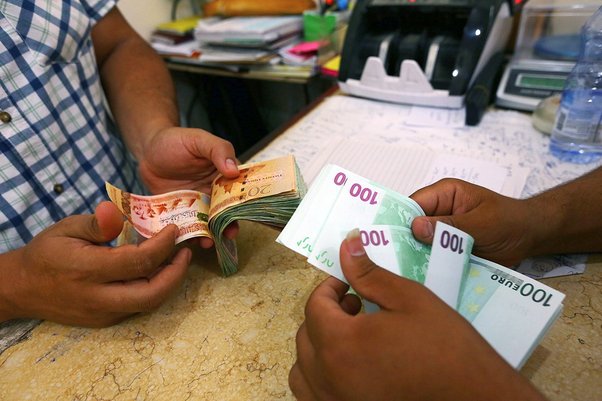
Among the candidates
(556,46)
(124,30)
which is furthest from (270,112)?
(556,46)

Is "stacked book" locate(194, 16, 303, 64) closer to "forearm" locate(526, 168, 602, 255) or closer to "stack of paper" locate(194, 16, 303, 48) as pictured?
"stack of paper" locate(194, 16, 303, 48)

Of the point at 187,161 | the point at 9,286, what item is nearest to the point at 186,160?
the point at 187,161

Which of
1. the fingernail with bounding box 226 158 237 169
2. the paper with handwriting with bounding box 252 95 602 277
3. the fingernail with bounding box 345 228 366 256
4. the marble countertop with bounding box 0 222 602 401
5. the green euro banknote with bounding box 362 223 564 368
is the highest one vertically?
the fingernail with bounding box 345 228 366 256

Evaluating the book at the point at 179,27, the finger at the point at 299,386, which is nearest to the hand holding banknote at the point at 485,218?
the finger at the point at 299,386

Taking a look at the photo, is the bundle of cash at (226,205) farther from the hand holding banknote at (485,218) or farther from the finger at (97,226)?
the hand holding banknote at (485,218)

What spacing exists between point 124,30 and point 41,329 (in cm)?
93

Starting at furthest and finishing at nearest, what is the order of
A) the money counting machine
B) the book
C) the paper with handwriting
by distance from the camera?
the book, the money counting machine, the paper with handwriting

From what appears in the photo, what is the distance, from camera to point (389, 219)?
1.80 feet

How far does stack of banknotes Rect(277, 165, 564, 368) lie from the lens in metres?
0.48

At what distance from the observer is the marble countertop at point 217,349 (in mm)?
498

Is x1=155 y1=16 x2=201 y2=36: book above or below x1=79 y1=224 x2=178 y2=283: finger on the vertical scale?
above

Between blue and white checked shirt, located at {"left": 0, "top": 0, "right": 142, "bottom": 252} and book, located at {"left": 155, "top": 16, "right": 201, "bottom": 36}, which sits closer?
blue and white checked shirt, located at {"left": 0, "top": 0, "right": 142, "bottom": 252}

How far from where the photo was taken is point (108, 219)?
573 mm

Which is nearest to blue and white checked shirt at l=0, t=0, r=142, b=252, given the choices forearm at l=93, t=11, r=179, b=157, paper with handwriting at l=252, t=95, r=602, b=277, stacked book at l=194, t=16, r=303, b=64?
forearm at l=93, t=11, r=179, b=157
